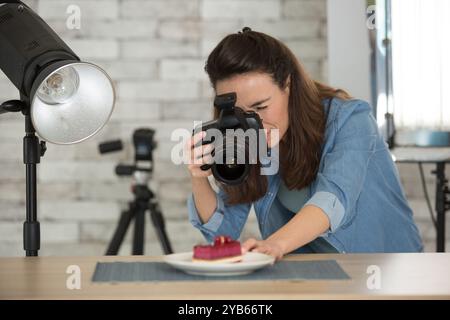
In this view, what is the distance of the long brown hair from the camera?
1472 millimetres

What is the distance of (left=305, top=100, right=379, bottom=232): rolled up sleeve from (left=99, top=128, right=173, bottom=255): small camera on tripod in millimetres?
1188

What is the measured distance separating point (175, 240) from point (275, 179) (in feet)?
4.16

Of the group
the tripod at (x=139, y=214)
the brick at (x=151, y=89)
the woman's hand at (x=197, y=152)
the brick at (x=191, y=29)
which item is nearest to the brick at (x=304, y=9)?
the brick at (x=191, y=29)

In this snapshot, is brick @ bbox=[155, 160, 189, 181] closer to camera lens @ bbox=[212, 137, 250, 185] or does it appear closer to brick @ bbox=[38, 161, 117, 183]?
brick @ bbox=[38, 161, 117, 183]

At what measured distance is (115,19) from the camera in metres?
2.78

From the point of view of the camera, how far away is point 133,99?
110 inches

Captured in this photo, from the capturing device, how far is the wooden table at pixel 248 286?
89cm

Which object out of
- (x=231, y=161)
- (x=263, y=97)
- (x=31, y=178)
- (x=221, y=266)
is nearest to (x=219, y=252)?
(x=221, y=266)

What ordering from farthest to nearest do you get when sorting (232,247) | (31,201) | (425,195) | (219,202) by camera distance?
1. (425,195)
2. (219,202)
3. (31,201)
4. (232,247)

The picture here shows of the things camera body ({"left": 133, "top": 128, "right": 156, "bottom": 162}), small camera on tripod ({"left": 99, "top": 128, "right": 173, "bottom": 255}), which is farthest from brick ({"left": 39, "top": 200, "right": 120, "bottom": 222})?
camera body ({"left": 133, "top": 128, "right": 156, "bottom": 162})

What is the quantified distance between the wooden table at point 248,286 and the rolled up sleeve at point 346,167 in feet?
0.55

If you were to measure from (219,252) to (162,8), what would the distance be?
1879mm
